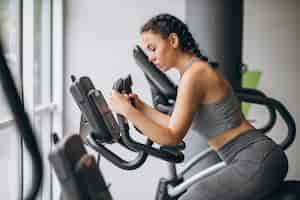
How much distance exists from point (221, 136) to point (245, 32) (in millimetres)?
3048

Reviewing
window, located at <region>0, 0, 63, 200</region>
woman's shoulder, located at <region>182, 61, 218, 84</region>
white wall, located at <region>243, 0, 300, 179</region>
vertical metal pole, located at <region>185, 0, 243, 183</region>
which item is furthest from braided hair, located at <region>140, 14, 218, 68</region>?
white wall, located at <region>243, 0, 300, 179</region>

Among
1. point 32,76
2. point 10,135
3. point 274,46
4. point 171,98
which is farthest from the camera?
point 274,46

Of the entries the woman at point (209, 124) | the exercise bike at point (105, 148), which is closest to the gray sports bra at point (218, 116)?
the woman at point (209, 124)

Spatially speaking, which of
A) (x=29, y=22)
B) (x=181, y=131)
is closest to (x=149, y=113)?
(x=181, y=131)

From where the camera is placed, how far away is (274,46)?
5074 millimetres

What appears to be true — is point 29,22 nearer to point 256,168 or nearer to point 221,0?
point 221,0

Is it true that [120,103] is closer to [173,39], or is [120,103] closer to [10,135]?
[173,39]

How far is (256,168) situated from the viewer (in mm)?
2061

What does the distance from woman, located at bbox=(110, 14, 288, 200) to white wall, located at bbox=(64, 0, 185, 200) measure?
2.06 meters

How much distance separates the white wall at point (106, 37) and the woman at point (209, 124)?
6.74 feet

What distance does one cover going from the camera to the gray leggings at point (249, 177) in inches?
80.5

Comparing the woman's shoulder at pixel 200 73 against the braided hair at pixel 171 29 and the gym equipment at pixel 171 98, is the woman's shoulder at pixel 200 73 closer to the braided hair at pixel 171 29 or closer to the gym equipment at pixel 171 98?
the braided hair at pixel 171 29

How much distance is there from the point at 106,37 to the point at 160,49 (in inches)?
84.5

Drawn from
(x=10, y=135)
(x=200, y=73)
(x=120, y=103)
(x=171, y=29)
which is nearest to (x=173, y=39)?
(x=171, y=29)
